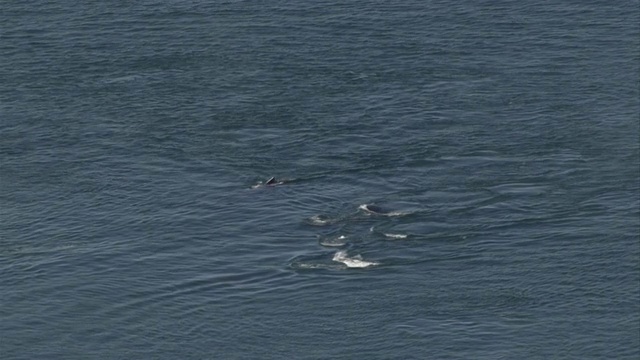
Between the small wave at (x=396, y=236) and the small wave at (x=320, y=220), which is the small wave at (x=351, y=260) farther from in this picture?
the small wave at (x=320, y=220)

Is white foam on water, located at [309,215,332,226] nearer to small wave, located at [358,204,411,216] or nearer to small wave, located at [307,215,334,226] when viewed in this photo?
small wave, located at [307,215,334,226]

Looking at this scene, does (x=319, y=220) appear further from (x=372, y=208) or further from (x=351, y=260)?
(x=351, y=260)

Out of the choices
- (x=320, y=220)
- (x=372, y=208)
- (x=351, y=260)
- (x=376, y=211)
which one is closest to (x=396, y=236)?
(x=376, y=211)

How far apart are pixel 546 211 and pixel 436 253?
1570 cm

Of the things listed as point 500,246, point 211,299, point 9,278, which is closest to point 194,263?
point 211,299

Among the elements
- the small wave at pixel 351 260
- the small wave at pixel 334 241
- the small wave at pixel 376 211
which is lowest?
the small wave at pixel 351 260

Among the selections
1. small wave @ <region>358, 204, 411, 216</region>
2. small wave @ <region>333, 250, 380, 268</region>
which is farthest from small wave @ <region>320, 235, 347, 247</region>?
small wave @ <region>358, 204, 411, 216</region>

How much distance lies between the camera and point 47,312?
182625 millimetres

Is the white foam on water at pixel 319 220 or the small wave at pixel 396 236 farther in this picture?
the white foam on water at pixel 319 220

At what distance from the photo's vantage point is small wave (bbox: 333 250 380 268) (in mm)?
184875

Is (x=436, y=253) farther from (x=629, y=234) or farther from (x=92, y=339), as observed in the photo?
(x=92, y=339)

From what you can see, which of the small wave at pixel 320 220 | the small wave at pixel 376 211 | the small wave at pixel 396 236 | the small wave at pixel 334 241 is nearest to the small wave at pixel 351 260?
the small wave at pixel 334 241

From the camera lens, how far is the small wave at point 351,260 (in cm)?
18488

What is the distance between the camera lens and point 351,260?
186 metres
